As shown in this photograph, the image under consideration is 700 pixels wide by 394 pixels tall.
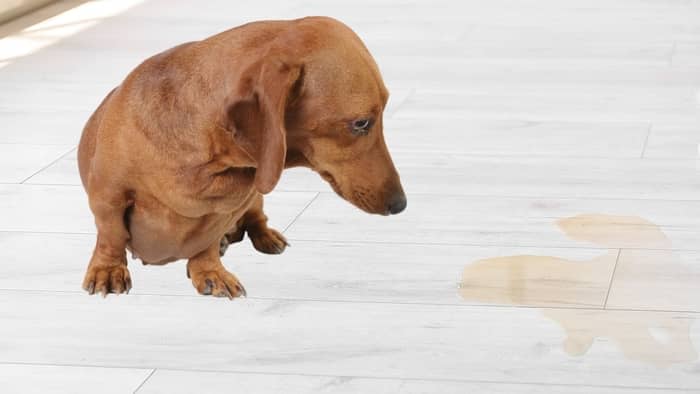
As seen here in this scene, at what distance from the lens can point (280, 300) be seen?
2148mm

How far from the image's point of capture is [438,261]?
231 centimetres

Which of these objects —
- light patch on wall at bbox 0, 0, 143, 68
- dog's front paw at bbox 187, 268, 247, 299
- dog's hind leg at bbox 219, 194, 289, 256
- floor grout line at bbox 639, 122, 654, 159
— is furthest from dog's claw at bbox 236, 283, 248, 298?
light patch on wall at bbox 0, 0, 143, 68

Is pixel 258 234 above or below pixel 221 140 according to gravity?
below

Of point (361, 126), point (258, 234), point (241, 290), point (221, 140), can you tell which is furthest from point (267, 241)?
point (361, 126)

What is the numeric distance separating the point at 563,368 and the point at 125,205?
0.71 meters

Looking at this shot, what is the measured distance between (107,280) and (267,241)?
356mm

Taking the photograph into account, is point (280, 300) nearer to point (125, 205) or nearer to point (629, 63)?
point (125, 205)

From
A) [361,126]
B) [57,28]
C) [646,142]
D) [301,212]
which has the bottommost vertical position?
[57,28]

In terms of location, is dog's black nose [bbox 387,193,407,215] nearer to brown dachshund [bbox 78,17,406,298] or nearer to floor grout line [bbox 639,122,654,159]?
brown dachshund [bbox 78,17,406,298]

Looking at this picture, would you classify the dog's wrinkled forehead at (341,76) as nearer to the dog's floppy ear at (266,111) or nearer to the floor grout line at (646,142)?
the dog's floppy ear at (266,111)

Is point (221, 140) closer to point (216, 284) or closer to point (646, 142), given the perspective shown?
point (216, 284)

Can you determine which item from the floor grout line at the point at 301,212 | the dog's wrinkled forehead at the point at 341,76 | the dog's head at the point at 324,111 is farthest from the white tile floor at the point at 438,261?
the dog's wrinkled forehead at the point at 341,76

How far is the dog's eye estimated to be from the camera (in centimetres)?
179

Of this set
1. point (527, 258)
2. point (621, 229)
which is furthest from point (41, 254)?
point (621, 229)
